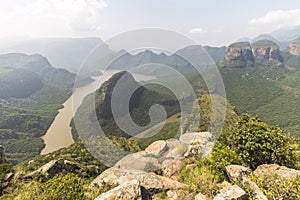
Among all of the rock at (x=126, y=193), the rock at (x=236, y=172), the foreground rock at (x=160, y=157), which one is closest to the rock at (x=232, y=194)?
the rock at (x=236, y=172)

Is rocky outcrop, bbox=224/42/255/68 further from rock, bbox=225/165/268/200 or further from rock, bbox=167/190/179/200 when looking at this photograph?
rock, bbox=167/190/179/200

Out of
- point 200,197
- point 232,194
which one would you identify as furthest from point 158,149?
point 232,194

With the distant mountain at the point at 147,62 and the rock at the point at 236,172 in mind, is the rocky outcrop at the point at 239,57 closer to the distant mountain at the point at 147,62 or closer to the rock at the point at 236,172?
the distant mountain at the point at 147,62

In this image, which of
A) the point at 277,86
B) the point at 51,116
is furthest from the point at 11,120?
the point at 277,86

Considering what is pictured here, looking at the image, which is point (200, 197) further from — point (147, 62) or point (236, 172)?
point (147, 62)

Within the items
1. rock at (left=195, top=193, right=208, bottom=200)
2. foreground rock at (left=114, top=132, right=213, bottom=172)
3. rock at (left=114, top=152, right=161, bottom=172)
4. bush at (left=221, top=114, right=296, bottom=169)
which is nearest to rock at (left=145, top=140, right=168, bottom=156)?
foreground rock at (left=114, top=132, right=213, bottom=172)
